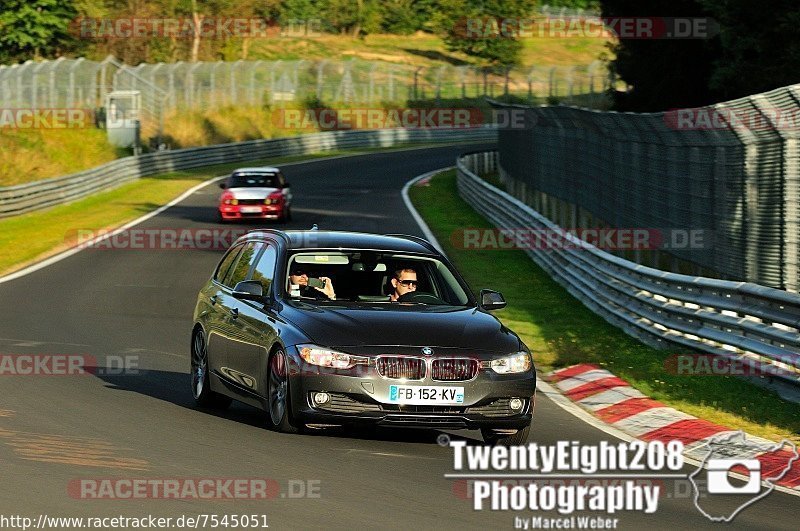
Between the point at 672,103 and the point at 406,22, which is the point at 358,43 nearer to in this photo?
the point at 406,22

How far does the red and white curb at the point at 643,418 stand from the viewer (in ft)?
36.3

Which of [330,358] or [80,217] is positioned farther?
[80,217]

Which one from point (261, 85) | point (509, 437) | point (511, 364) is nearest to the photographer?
point (511, 364)

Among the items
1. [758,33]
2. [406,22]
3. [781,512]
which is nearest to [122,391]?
[781,512]

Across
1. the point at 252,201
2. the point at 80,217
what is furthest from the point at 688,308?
the point at 80,217

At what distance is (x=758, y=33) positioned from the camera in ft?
125

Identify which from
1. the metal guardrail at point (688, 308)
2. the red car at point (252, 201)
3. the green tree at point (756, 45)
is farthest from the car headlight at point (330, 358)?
the red car at point (252, 201)

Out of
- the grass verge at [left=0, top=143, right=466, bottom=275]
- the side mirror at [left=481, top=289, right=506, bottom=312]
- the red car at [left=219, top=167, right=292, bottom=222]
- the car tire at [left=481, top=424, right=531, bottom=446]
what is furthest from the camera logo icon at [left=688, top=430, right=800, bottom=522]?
the red car at [left=219, top=167, right=292, bottom=222]

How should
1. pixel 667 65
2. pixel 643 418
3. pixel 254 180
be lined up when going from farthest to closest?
pixel 667 65 → pixel 254 180 → pixel 643 418

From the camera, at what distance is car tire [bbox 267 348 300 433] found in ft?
35.9

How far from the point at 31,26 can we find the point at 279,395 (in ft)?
292

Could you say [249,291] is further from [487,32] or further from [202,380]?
[487,32]

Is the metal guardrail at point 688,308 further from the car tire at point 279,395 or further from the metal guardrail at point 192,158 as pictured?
the metal guardrail at point 192,158

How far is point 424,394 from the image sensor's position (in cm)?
1065
